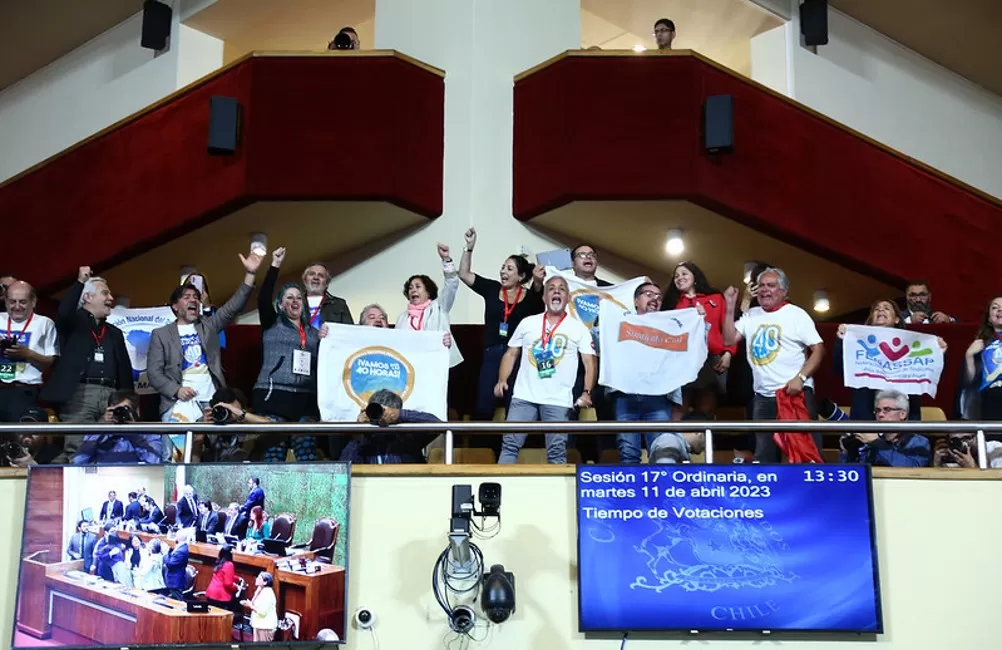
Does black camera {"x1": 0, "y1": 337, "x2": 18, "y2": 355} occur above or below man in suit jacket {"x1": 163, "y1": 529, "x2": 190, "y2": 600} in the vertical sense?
above

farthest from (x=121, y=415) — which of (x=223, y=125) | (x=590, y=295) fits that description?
(x=223, y=125)

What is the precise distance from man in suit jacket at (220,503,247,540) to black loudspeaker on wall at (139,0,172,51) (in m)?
6.73

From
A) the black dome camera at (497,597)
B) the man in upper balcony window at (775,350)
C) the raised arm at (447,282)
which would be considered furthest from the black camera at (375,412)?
the man in upper balcony window at (775,350)

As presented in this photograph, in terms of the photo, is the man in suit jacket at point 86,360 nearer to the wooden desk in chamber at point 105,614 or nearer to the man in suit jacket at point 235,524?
the wooden desk in chamber at point 105,614

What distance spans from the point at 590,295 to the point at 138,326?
2940 mm

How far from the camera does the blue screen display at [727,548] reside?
6.77 m

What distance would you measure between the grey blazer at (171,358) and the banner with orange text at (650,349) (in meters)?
2.29

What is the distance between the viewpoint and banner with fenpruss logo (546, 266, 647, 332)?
8508mm

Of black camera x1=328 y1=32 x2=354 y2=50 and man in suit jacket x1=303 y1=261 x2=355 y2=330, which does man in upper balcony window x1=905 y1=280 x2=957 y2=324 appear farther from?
black camera x1=328 y1=32 x2=354 y2=50

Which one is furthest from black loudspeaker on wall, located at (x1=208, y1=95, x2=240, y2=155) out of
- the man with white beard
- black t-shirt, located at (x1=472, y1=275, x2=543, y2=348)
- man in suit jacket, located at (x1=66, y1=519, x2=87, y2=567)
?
man in suit jacket, located at (x1=66, y1=519, x2=87, y2=567)

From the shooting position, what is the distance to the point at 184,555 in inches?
271

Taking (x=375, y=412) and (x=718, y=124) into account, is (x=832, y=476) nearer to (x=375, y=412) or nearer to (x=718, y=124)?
(x=375, y=412)

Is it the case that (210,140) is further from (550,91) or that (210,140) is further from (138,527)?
(138,527)

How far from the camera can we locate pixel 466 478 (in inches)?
282
